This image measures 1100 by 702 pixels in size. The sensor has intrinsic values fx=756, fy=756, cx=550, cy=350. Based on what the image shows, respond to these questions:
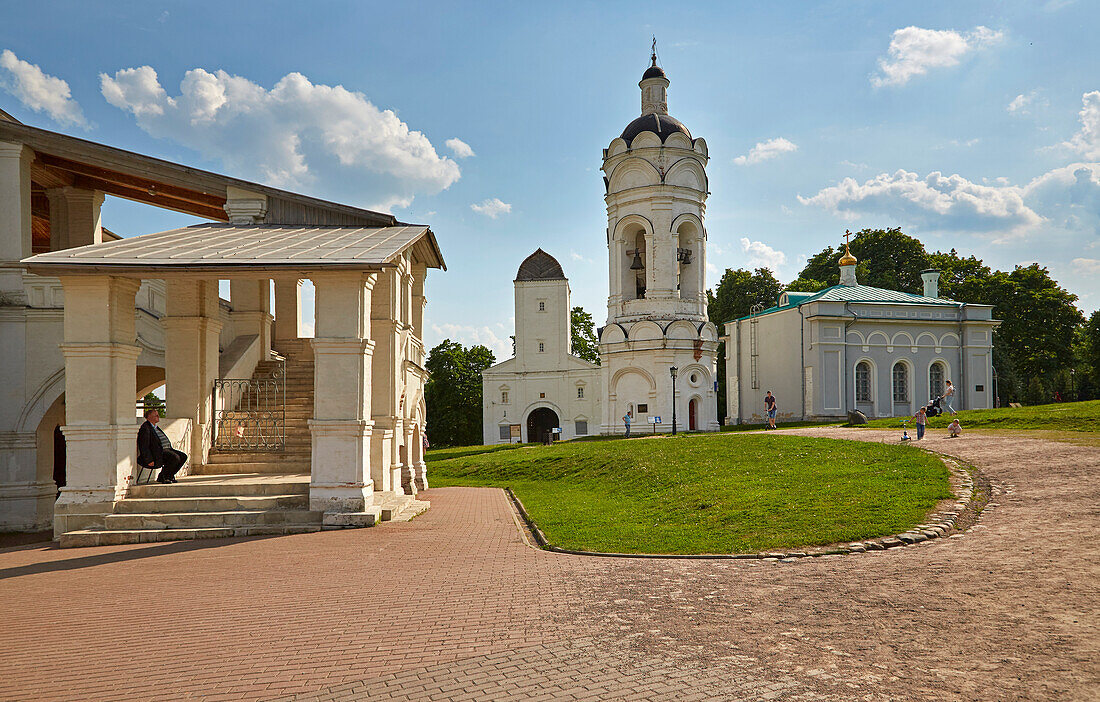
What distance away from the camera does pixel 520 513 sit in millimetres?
14477

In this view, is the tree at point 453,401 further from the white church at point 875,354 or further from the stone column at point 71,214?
the stone column at point 71,214

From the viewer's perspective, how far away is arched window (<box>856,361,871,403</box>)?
3706cm

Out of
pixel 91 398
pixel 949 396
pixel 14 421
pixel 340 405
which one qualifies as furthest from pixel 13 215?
pixel 949 396

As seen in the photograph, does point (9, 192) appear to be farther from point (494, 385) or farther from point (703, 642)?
point (494, 385)

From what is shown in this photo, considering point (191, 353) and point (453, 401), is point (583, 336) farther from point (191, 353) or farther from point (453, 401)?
→ point (191, 353)

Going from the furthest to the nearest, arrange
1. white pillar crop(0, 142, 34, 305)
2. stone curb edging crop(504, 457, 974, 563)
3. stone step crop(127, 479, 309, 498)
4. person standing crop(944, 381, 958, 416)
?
person standing crop(944, 381, 958, 416), white pillar crop(0, 142, 34, 305), stone step crop(127, 479, 309, 498), stone curb edging crop(504, 457, 974, 563)

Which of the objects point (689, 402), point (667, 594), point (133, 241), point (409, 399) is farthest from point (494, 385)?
point (667, 594)

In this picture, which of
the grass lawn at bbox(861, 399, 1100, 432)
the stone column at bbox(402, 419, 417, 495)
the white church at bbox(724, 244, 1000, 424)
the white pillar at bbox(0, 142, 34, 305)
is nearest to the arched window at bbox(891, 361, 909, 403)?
the white church at bbox(724, 244, 1000, 424)

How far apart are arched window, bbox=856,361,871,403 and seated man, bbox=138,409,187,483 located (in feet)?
→ 106

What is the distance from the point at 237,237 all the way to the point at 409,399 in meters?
4.87

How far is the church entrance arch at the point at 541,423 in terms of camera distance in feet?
165

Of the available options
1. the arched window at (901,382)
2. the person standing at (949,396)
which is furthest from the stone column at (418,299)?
the arched window at (901,382)

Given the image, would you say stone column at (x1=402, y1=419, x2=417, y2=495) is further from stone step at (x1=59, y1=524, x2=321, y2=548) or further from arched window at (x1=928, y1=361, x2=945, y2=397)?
arched window at (x1=928, y1=361, x2=945, y2=397)

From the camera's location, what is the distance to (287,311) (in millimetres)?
21156
